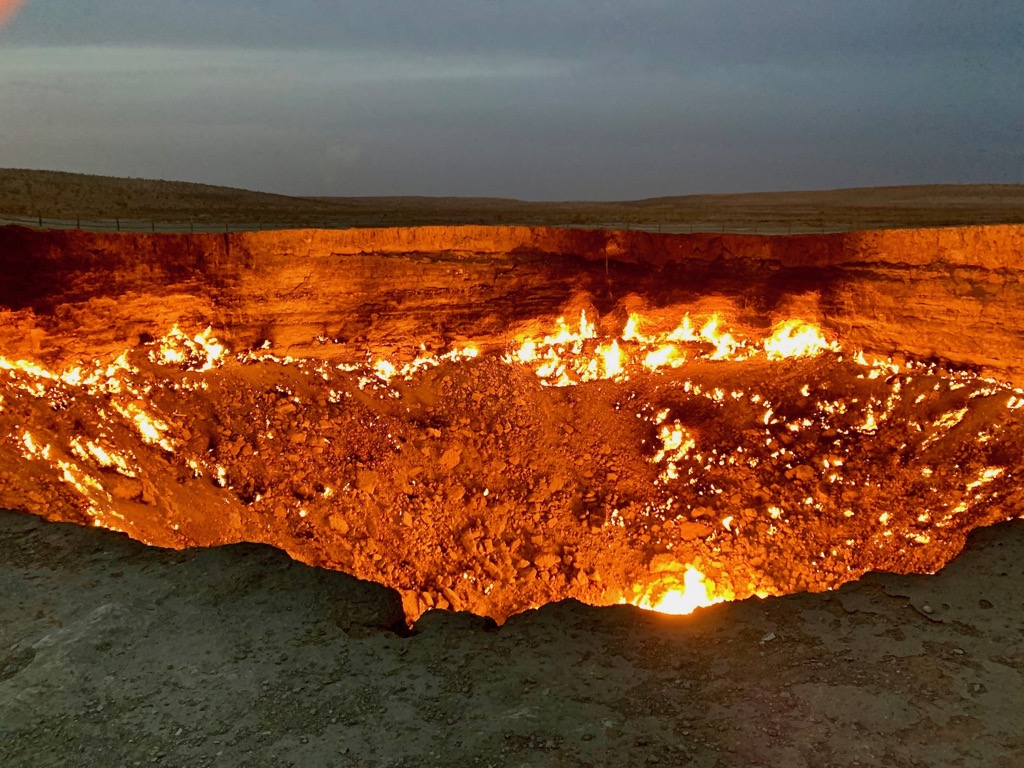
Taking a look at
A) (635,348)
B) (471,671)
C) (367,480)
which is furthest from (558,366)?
(471,671)

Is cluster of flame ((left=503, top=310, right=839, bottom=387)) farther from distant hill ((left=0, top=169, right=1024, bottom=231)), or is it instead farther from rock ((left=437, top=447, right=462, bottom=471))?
distant hill ((left=0, top=169, right=1024, bottom=231))

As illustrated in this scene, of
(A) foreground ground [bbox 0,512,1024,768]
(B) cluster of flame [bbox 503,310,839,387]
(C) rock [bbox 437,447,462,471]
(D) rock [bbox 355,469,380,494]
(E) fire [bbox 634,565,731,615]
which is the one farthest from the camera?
(B) cluster of flame [bbox 503,310,839,387]

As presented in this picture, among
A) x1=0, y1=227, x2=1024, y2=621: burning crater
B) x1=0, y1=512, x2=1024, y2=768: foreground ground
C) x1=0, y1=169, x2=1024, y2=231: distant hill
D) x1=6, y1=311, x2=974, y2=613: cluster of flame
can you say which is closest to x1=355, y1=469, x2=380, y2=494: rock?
x1=0, y1=227, x2=1024, y2=621: burning crater

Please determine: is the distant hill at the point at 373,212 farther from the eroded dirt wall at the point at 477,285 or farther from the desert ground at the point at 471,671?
the desert ground at the point at 471,671

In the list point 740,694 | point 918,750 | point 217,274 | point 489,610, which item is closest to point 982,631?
point 918,750

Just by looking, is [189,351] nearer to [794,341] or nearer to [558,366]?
[558,366]

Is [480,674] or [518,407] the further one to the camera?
[518,407]
